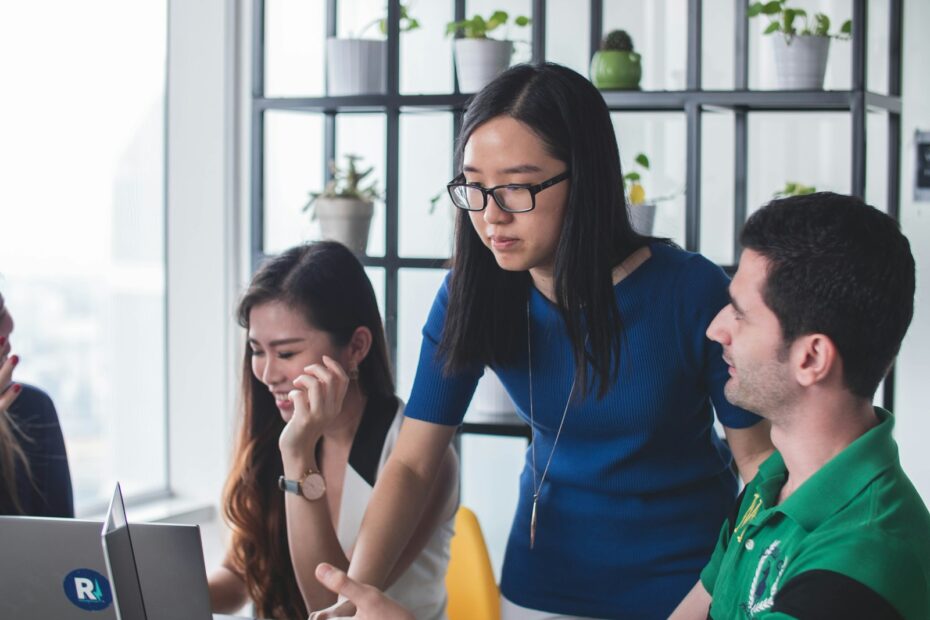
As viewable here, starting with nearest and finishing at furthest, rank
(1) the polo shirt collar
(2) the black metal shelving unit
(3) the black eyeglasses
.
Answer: (1) the polo shirt collar, (3) the black eyeglasses, (2) the black metal shelving unit

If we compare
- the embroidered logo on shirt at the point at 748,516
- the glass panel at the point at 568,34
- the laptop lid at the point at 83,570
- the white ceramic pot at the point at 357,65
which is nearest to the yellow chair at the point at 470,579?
the embroidered logo on shirt at the point at 748,516

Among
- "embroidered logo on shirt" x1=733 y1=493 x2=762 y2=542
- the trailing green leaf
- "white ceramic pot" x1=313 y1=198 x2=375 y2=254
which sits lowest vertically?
"embroidered logo on shirt" x1=733 y1=493 x2=762 y2=542

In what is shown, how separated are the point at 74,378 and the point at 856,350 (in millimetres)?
2404

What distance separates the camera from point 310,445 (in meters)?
1.88

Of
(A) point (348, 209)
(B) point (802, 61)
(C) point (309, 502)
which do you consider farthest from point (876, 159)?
(C) point (309, 502)

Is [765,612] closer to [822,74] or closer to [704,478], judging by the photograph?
[704,478]

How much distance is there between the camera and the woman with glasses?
157 cm

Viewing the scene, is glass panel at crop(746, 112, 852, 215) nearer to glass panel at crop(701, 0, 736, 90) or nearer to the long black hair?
glass panel at crop(701, 0, 736, 90)

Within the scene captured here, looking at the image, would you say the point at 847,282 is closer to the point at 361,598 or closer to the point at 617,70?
the point at 361,598

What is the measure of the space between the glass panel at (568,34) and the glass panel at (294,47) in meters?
0.72

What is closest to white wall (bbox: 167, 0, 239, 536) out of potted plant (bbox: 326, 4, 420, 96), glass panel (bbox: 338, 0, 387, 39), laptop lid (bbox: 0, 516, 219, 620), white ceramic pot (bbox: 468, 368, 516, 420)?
glass panel (bbox: 338, 0, 387, 39)

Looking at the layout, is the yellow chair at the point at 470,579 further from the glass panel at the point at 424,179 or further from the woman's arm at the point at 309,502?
the glass panel at the point at 424,179

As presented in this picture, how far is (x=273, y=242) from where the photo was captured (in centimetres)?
339

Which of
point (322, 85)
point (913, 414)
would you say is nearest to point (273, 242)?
point (322, 85)
